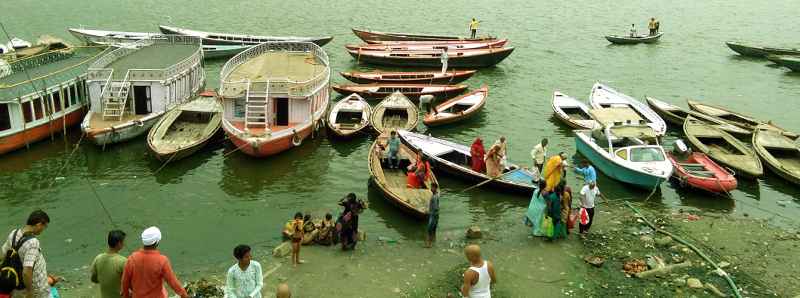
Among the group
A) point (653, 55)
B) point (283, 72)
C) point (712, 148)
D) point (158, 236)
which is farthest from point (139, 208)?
point (653, 55)

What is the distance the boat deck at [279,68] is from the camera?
26.9 m

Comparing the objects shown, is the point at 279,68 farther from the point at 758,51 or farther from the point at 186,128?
the point at 758,51

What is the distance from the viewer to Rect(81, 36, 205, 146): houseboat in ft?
80.3

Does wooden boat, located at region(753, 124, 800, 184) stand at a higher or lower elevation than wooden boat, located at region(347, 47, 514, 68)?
lower

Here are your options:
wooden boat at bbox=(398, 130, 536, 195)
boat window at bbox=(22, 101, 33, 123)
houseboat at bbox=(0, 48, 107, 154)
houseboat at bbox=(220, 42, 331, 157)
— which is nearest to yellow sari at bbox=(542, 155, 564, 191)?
wooden boat at bbox=(398, 130, 536, 195)

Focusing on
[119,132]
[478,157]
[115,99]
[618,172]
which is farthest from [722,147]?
[115,99]

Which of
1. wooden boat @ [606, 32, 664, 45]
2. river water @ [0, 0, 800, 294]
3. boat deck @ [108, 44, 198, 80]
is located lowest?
river water @ [0, 0, 800, 294]

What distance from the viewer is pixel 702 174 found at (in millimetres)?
21844

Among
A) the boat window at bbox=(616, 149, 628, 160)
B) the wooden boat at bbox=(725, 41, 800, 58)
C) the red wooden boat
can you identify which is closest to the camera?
the red wooden boat

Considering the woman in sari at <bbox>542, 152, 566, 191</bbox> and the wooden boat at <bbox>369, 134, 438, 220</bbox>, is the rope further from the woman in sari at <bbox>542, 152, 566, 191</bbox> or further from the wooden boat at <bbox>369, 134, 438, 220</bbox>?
the wooden boat at <bbox>369, 134, 438, 220</bbox>

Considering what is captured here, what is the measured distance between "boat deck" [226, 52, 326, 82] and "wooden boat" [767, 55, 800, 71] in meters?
34.2

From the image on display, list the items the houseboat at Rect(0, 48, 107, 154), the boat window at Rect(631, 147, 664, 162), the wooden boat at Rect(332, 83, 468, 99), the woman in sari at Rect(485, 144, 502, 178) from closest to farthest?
the woman in sari at Rect(485, 144, 502, 178)
the boat window at Rect(631, 147, 664, 162)
the houseboat at Rect(0, 48, 107, 154)
the wooden boat at Rect(332, 83, 468, 99)

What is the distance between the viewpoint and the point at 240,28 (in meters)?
54.5

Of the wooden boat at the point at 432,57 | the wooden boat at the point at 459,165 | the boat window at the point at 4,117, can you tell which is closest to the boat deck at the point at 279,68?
the wooden boat at the point at 459,165
